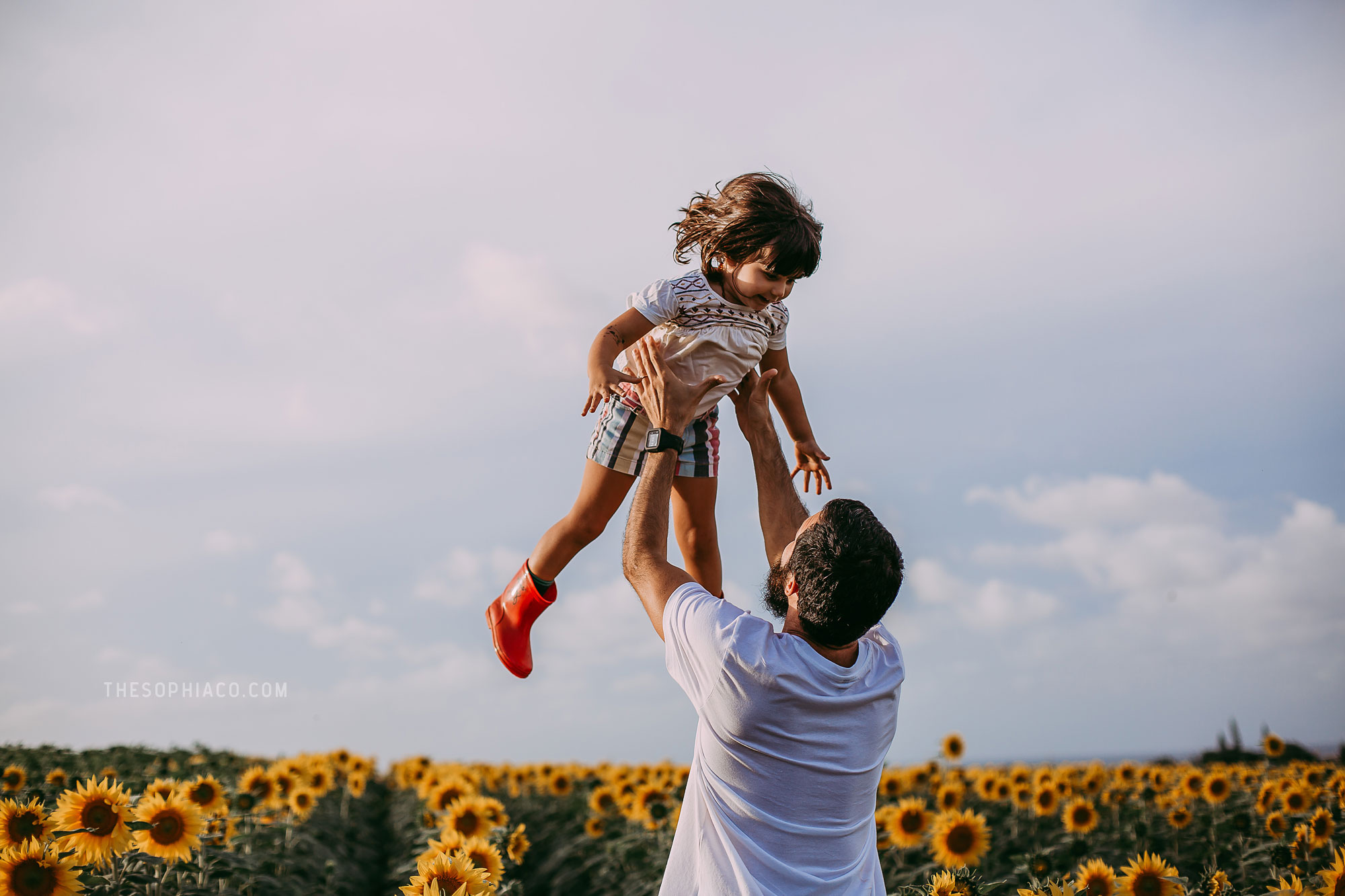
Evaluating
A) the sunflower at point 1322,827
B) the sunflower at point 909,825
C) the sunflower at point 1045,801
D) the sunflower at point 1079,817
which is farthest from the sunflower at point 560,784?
the sunflower at point 1322,827

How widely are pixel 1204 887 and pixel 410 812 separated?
7026mm

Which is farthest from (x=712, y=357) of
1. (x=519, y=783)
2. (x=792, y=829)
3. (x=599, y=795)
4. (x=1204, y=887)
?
(x=519, y=783)

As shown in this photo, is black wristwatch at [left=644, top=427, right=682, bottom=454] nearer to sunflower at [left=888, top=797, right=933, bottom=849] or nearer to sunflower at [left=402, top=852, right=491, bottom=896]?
sunflower at [left=402, top=852, right=491, bottom=896]

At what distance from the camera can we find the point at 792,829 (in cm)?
264

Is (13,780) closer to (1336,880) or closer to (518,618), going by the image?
(518,618)

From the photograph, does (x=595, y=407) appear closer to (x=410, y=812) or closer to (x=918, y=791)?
(x=918, y=791)

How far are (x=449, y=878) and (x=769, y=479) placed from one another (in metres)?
1.89

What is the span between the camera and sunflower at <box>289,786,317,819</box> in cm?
676

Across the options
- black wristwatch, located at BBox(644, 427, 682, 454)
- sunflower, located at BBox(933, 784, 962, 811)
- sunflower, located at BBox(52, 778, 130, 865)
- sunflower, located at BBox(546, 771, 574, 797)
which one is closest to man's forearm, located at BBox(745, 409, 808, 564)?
black wristwatch, located at BBox(644, 427, 682, 454)

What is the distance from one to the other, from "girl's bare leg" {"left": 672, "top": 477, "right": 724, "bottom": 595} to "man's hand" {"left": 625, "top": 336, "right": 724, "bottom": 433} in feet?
2.24

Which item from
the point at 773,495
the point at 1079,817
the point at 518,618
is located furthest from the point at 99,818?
the point at 1079,817

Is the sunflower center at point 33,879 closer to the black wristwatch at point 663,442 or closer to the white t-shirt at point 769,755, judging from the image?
the white t-shirt at point 769,755

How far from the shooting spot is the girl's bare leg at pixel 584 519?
3.86 metres

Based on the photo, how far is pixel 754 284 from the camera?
3.81 meters
